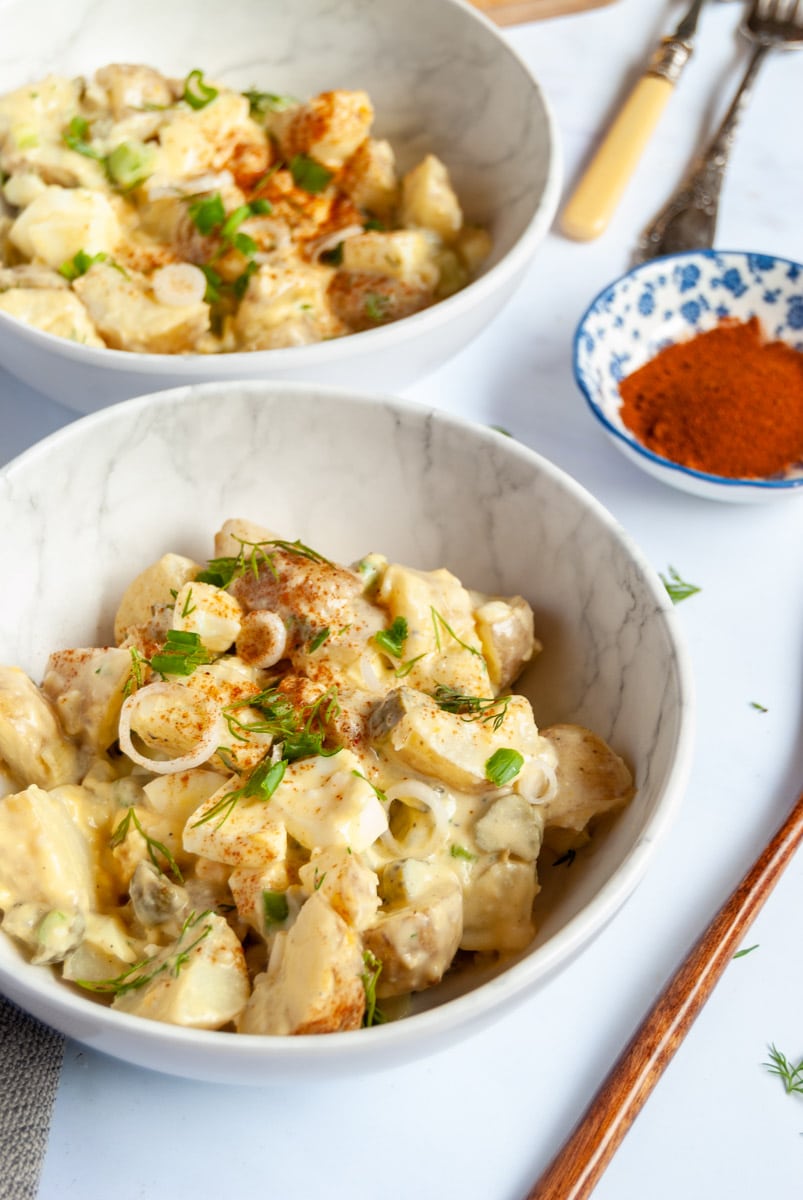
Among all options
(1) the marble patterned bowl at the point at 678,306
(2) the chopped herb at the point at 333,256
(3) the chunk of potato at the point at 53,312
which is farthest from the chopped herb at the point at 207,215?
(1) the marble patterned bowl at the point at 678,306

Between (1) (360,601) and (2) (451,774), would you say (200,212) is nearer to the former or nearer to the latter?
(1) (360,601)

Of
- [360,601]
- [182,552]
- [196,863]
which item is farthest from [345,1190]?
[182,552]

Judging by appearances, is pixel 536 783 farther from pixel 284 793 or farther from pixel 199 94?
pixel 199 94

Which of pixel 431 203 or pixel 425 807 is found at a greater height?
pixel 431 203

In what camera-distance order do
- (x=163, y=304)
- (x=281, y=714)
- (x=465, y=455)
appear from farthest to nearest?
(x=163, y=304), (x=465, y=455), (x=281, y=714)

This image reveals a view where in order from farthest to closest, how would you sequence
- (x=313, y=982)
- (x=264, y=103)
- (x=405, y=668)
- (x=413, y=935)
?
(x=264, y=103) < (x=405, y=668) < (x=413, y=935) < (x=313, y=982)

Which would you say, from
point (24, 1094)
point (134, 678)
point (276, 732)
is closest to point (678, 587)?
point (276, 732)
